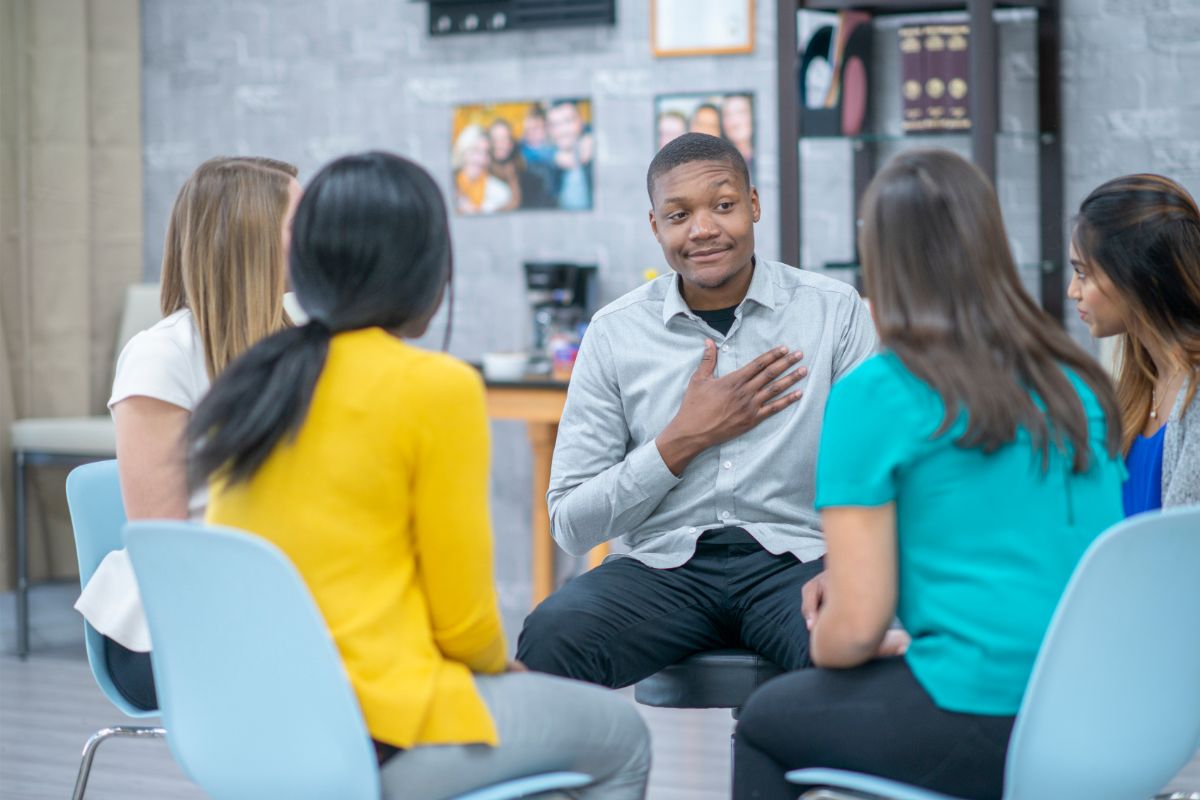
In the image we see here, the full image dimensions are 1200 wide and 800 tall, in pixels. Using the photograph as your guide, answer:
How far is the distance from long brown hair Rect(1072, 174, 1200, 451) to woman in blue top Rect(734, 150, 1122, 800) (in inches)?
20.6

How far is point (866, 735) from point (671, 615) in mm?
593

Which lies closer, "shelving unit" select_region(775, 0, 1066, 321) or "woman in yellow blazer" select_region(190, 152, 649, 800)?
"woman in yellow blazer" select_region(190, 152, 649, 800)

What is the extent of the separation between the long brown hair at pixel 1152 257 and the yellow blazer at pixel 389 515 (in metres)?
1.03

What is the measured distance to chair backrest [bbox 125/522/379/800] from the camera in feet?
4.60

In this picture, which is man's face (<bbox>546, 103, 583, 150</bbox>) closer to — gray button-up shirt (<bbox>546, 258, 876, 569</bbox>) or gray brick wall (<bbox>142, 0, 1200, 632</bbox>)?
gray brick wall (<bbox>142, 0, 1200, 632</bbox>)

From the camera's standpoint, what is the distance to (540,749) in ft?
5.09

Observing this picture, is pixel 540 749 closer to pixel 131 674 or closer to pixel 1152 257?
pixel 131 674

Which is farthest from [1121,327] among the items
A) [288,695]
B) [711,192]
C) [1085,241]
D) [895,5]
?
[895,5]

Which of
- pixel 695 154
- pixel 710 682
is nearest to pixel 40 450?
pixel 695 154

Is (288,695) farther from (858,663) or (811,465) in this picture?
(811,465)

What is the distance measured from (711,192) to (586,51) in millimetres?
2471

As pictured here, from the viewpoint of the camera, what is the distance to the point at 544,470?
14.2ft

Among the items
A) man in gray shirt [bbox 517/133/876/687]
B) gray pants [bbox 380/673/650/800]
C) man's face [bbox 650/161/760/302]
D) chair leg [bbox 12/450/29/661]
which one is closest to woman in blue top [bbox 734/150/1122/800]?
gray pants [bbox 380/673/650/800]

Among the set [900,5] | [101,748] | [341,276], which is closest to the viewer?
[341,276]
